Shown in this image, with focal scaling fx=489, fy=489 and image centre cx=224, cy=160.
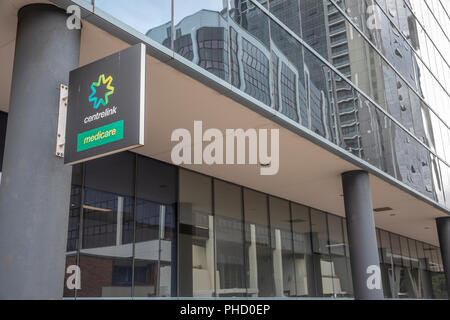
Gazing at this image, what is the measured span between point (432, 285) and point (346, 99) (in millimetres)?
19674

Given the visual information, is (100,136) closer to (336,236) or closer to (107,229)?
(107,229)

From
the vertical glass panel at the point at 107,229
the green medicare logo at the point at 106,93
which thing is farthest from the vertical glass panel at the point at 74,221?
the green medicare logo at the point at 106,93

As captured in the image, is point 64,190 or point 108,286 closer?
point 64,190

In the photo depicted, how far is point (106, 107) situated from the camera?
5.55 metres

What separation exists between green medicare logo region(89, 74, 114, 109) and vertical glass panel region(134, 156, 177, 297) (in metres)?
6.02

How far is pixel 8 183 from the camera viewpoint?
564 cm

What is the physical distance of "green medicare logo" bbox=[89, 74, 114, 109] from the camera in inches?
219

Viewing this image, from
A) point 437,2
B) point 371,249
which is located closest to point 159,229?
point 371,249

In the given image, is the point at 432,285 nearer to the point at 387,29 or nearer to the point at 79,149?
the point at 387,29

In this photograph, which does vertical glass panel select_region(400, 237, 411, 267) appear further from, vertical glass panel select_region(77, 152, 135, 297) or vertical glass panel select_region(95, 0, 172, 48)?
vertical glass panel select_region(95, 0, 172, 48)

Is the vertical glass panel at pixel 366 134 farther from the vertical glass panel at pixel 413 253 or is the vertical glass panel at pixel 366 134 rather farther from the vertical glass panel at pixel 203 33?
the vertical glass panel at pixel 413 253

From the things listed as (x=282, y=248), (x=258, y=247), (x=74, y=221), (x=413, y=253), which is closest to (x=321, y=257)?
(x=282, y=248)

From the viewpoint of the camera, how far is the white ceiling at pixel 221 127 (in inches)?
289
